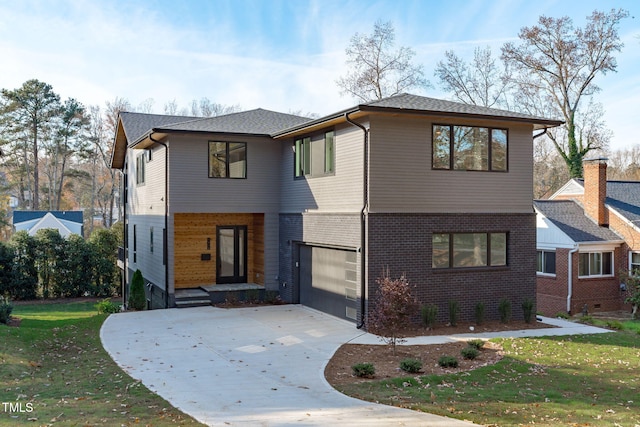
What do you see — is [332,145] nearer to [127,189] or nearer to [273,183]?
[273,183]

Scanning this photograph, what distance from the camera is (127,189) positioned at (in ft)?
82.3

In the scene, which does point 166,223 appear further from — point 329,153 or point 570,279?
point 570,279

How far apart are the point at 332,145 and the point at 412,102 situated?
7.71 ft

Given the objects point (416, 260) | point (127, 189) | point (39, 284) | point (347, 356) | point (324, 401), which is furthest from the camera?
point (39, 284)

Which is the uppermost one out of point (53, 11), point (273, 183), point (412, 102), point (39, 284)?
Result: point (53, 11)

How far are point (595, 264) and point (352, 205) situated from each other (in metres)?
13.9

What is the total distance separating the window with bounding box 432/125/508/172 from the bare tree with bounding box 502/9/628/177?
2085 centimetres

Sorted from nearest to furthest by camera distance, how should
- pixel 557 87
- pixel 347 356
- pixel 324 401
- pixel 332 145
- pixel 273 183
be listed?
pixel 324 401 < pixel 347 356 < pixel 332 145 < pixel 273 183 < pixel 557 87

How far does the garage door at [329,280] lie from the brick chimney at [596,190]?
45.9 feet

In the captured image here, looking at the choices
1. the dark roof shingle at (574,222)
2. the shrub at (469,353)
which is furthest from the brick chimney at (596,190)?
the shrub at (469,353)

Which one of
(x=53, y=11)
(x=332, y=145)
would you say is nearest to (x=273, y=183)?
(x=332, y=145)

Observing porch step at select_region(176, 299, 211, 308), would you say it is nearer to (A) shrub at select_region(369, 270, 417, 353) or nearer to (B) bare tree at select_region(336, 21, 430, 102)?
(A) shrub at select_region(369, 270, 417, 353)

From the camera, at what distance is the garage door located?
570 inches

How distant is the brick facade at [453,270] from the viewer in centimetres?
1362
